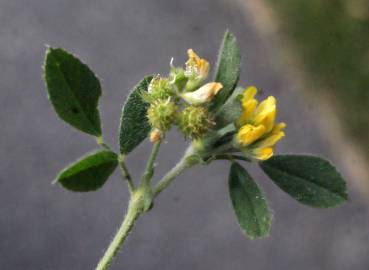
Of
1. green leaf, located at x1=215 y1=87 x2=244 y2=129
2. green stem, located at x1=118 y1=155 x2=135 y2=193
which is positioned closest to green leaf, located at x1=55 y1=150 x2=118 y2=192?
green stem, located at x1=118 y1=155 x2=135 y2=193

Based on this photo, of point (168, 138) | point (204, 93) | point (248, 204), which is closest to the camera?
point (204, 93)

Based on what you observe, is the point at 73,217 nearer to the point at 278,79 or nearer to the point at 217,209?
the point at 217,209

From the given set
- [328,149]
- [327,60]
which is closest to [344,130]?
[328,149]

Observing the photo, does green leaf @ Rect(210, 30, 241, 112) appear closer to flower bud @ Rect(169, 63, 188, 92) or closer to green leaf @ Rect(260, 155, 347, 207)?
flower bud @ Rect(169, 63, 188, 92)

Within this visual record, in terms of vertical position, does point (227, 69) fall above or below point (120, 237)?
above

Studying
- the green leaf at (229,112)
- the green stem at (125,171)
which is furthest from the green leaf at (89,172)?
the green leaf at (229,112)

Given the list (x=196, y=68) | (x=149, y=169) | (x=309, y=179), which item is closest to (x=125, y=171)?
(x=149, y=169)

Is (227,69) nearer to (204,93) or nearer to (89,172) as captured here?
(204,93)
